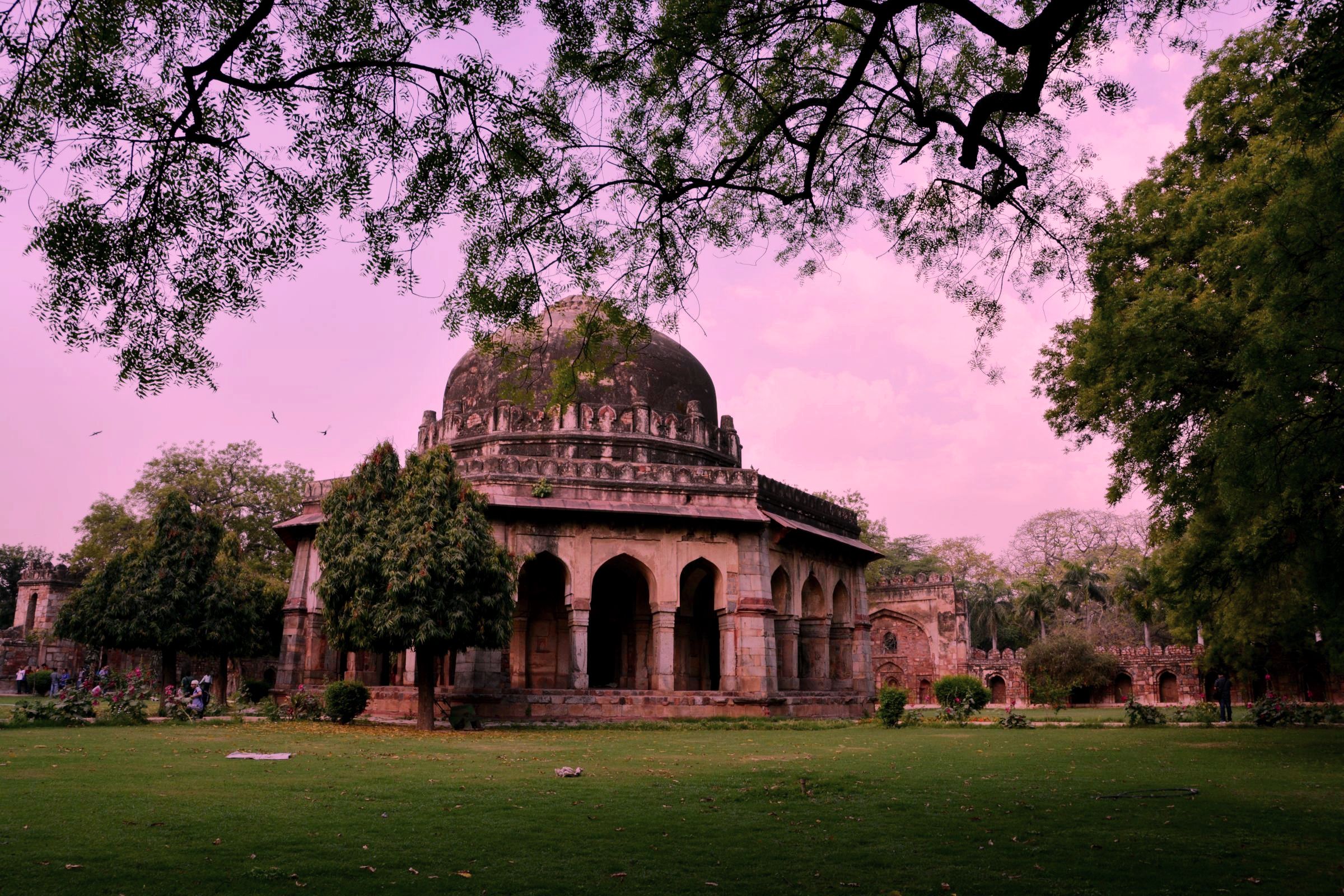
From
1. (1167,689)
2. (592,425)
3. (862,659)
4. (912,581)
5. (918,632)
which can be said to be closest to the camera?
(592,425)

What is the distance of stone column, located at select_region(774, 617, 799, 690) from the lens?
21109 millimetres

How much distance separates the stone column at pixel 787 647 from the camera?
21109 mm

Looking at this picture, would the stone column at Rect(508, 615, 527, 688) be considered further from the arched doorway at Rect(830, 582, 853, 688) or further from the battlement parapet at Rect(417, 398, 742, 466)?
the arched doorway at Rect(830, 582, 853, 688)

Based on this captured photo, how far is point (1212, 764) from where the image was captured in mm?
10617

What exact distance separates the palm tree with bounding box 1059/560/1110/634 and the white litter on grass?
40.8 m

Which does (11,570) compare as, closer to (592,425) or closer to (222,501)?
(222,501)

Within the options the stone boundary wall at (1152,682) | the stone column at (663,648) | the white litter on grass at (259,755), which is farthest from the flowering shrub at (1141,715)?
the white litter on grass at (259,755)

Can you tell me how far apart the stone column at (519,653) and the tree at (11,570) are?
4145 centimetres

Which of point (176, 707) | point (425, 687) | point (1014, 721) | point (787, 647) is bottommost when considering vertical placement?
point (1014, 721)

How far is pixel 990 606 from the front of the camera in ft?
162

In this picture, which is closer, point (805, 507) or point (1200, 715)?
point (1200, 715)

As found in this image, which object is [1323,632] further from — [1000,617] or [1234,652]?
[1000,617]

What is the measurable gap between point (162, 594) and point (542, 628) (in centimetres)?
768

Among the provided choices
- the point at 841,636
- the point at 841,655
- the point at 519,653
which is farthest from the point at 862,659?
the point at 519,653
